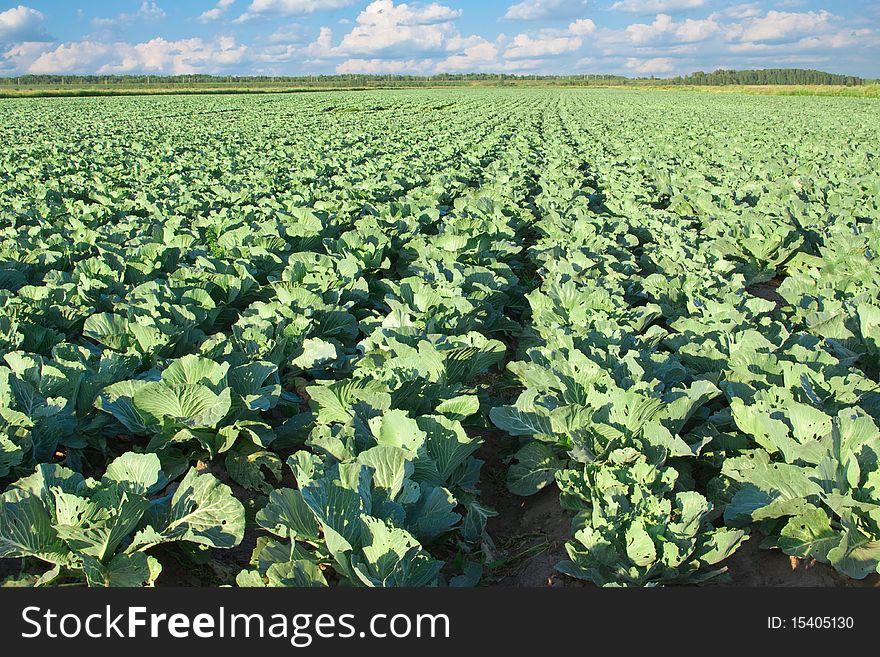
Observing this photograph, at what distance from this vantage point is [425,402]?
310cm

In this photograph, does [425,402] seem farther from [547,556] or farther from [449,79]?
[449,79]

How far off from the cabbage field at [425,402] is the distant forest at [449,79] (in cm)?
8248

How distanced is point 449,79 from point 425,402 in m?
117

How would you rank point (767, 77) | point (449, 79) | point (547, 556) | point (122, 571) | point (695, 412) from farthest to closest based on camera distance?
1. point (449, 79)
2. point (767, 77)
3. point (695, 412)
4. point (547, 556)
5. point (122, 571)

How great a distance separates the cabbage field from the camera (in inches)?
86.8

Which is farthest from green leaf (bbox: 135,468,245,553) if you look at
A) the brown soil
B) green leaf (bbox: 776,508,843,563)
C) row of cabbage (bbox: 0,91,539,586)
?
green leaf (bbox: 776,508,843,563)

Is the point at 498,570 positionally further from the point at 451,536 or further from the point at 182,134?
the point at 182,134

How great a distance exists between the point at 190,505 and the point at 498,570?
1.30 m

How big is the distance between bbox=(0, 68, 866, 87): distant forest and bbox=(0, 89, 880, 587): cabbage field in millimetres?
82480

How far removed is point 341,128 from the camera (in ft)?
67.1

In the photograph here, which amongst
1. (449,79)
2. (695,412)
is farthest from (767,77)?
(695,412)

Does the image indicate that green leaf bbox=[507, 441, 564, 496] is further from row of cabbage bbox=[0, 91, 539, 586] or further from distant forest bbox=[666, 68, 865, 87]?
distant forest bbox=[666, 68, 865, 87]

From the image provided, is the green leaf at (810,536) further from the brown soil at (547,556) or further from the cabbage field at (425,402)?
the brown soil at (547,556)

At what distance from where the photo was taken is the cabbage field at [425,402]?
221 cm
